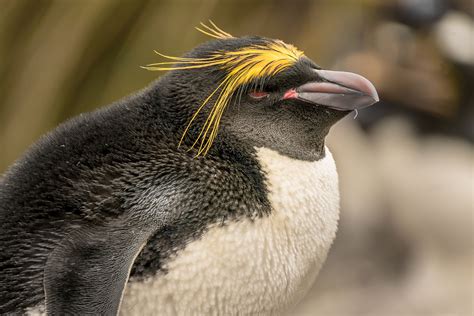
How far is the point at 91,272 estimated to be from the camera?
923mm

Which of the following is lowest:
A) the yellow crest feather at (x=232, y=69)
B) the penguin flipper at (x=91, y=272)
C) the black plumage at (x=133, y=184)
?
the penguin flipper at (x=91, y=272)

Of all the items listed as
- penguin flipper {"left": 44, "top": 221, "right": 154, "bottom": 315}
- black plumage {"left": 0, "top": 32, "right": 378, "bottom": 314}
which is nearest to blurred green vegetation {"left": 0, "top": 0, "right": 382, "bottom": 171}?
black plumage {"left": 0, "top": 32, "right": 378, "bottom": 314}

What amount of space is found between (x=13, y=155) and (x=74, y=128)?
1.57 m

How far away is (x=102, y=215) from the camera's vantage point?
3.17 feet

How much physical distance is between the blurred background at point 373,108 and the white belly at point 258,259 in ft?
4.65

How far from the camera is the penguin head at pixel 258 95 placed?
1013 millimetres

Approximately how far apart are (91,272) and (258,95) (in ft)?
1.05

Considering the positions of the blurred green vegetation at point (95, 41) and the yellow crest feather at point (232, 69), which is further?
the blurred green vegetation at point (95, 41)

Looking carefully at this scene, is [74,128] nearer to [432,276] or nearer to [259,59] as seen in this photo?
[259,59]

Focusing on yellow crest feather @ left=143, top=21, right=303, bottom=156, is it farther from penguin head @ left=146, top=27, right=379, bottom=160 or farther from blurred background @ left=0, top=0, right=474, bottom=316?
blurred background @ left=0, top=0, right=474, bottom=316

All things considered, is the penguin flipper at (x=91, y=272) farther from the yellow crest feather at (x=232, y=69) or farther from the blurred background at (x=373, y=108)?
the blurred background at (x=373, y=108)

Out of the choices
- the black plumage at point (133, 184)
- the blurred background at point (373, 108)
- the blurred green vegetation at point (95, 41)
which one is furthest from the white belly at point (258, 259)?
the blurred green vegetation at point (95, 41)

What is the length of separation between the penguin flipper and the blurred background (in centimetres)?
158

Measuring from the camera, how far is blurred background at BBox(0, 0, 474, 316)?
2.45 m
